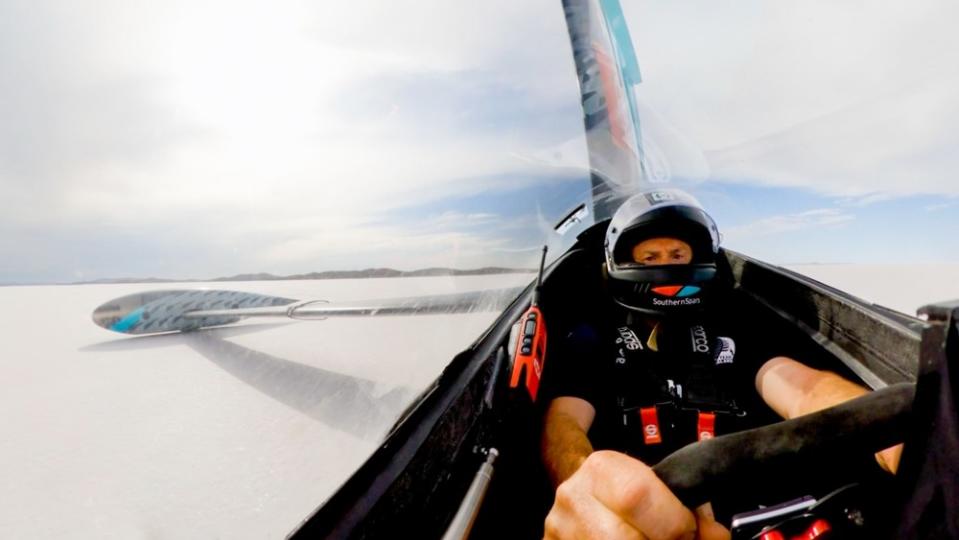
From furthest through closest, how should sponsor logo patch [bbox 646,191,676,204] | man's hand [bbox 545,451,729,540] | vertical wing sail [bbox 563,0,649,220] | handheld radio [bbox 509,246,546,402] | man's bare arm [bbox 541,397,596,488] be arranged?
1. vertical wing sail [bbox 563,0,649,220]
2. sponsor logo patch [bbox 646,191,676,204]
3. handheld radio [bbox 509,246,546,402]
4. man's bare arm [bbox 541,397,596,488]
5. man's hand [bbox 545,451,729,540]

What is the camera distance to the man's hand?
0.53m

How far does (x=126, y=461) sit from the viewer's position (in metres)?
0.70

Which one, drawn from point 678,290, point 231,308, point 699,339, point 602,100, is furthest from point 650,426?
point 602,100

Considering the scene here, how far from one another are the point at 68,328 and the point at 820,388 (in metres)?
2.13

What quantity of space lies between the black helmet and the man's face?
24mm

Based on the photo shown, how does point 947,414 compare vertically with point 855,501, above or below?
above

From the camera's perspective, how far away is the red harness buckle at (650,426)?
4.24 feet

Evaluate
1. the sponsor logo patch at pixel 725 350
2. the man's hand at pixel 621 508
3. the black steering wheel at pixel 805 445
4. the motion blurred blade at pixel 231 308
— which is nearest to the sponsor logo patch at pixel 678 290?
the sponsor logo patch at pixel 725 350

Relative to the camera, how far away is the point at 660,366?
58.3 inches

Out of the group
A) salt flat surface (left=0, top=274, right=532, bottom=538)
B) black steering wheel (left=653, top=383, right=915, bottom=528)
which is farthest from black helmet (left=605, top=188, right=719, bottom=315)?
black steering wheel (left=653, top=383, right=915, bottom=528)

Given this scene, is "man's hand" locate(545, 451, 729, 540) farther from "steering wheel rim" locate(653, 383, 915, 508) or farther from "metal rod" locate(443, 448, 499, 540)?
"metal rod" locate(443, 448, 499, 540)

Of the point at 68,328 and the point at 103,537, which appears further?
the point at 68,328

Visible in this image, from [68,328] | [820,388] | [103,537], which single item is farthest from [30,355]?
[820,388]

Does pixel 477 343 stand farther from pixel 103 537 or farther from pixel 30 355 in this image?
pixel 30 355
